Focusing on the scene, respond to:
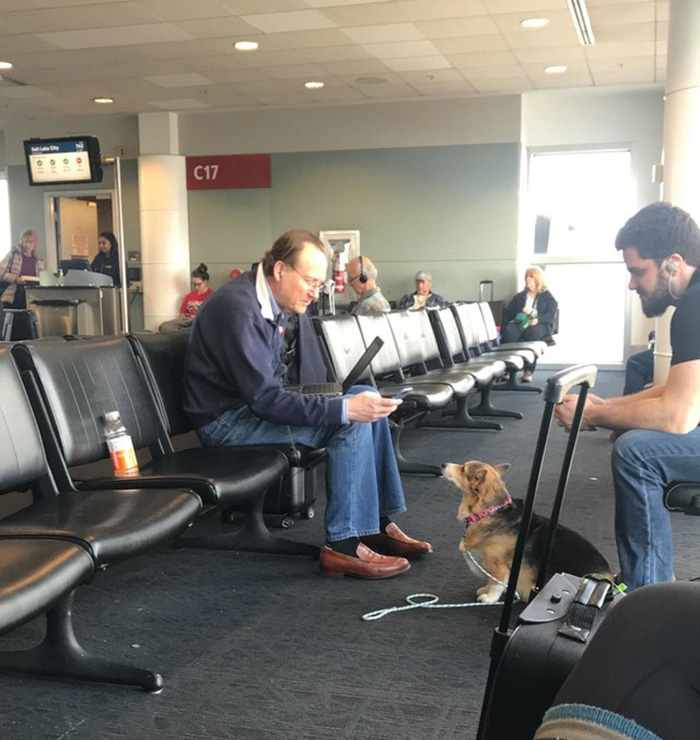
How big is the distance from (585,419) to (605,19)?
19.8 feet

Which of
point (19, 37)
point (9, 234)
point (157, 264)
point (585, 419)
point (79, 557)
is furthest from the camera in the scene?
point (9, 234)

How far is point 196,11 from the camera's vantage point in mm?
6992

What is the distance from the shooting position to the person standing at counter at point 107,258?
37.4 feet

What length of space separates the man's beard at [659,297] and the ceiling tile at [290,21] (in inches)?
216

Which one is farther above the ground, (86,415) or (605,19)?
(605,19)

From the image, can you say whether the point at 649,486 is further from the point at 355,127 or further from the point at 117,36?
the point at 355,127

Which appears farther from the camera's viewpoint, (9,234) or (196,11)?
(9,234)

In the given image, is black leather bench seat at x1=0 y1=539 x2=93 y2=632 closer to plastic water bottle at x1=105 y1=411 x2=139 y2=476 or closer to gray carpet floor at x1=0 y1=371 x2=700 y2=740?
gray carpet floor at x1=0 y1=371 x2=700 y2=740

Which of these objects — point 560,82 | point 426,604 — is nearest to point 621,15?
point 560,82

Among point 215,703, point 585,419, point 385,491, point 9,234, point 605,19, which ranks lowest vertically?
point 215,703

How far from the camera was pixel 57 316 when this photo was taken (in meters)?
7.11

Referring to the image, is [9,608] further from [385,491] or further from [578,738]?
[385,491]

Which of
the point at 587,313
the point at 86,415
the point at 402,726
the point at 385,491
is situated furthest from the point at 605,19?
the point at 402,726

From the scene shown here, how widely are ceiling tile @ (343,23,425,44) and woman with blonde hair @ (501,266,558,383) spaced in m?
2.88
